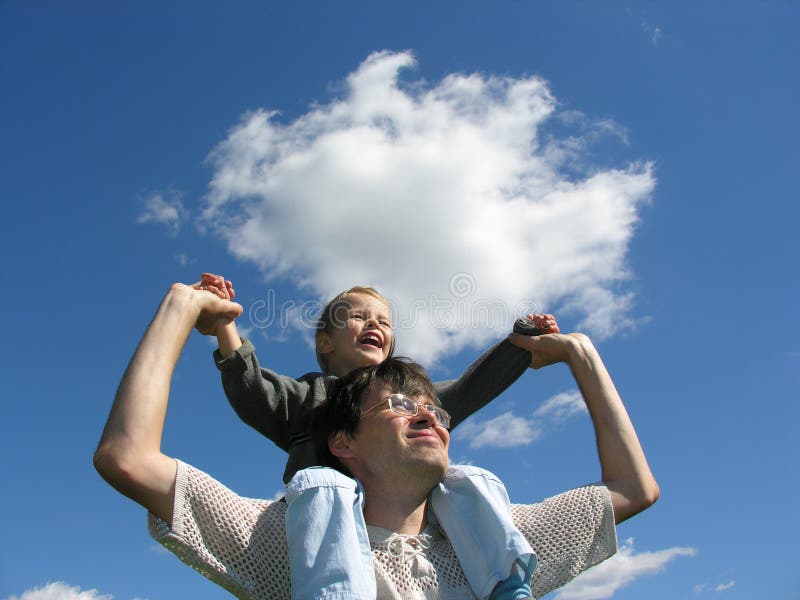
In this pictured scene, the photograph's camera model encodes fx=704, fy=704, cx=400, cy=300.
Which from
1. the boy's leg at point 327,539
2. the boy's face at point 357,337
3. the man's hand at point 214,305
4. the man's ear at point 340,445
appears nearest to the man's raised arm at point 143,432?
the man's hand at point 214,305

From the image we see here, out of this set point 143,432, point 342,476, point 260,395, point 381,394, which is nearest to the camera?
point 143,432

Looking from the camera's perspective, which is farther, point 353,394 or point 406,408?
point 353,394

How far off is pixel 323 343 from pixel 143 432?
2517 millimetres

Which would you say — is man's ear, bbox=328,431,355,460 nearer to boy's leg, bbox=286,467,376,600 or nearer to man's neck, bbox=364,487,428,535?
man's neck, bbox=364,487,428,535

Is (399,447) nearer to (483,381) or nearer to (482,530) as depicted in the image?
(482,530)

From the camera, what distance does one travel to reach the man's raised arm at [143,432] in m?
2.28

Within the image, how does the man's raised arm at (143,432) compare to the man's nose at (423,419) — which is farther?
the man's nose at (423,419)

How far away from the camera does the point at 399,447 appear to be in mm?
2904

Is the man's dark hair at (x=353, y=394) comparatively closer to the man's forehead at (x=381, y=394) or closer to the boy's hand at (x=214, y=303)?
the man's forehead at (x=381, y=394)

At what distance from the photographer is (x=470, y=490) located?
2873mm

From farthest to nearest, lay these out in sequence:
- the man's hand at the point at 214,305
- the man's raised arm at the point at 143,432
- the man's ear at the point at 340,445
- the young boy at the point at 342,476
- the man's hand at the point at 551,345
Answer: the man's hand at the point at 551,345 → the man's ear at the point at 340,445 → the man's hand at the point at 214,305 → the young boy at the point at 342,476 → the man's raised arm at the point at 143,432

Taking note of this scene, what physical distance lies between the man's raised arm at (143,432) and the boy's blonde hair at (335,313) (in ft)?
7.21

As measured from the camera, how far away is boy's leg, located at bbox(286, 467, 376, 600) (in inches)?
91.3

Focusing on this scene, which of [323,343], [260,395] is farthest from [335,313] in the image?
[260,395]
